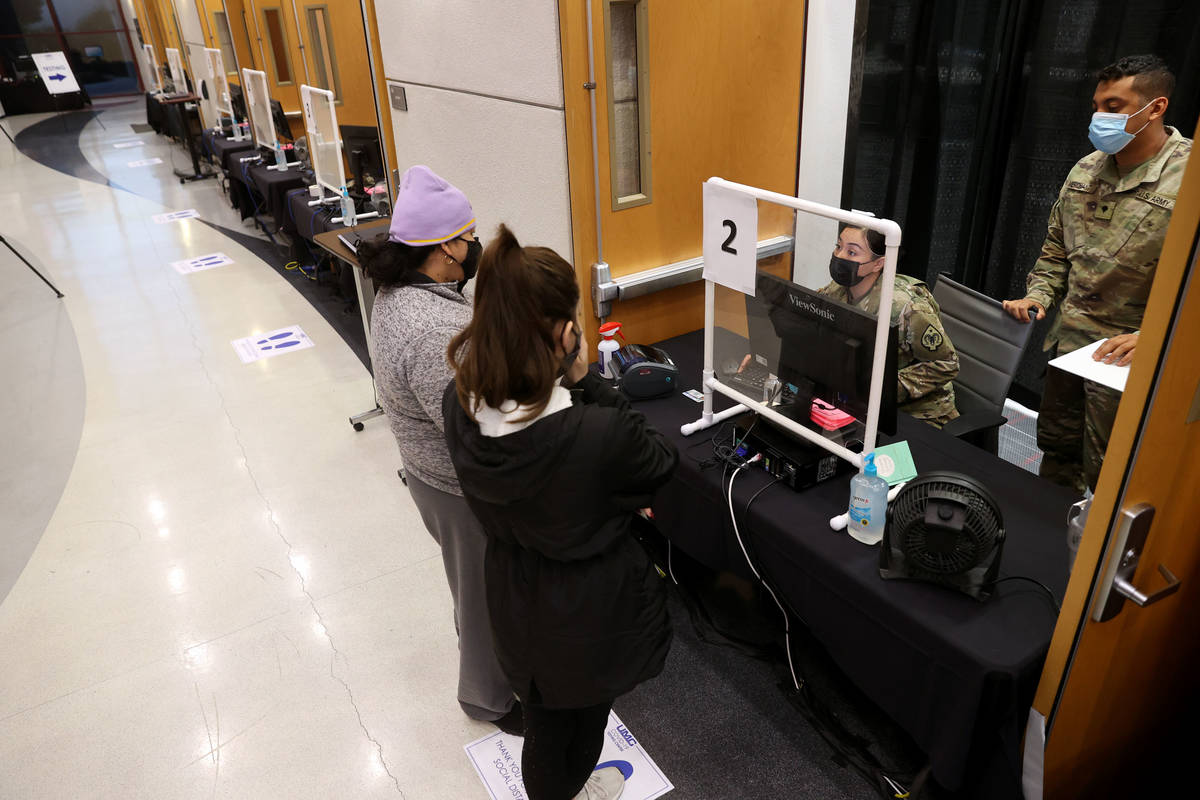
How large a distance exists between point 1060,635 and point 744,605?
3.97ft

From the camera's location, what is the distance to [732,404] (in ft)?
7.25

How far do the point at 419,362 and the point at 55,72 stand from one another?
16620 millimetres

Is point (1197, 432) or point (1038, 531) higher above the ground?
point (1197, 432)

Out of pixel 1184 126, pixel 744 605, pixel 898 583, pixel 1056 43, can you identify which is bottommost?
pixel 744 605

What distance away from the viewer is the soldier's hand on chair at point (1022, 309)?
2359 millimetres

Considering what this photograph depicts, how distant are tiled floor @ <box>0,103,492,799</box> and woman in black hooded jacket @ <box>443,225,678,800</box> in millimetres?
769

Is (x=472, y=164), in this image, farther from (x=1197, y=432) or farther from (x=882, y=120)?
(x=1197, y=432)

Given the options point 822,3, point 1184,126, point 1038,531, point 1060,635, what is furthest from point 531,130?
point 1184,126

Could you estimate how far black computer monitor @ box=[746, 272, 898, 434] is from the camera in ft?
5.41

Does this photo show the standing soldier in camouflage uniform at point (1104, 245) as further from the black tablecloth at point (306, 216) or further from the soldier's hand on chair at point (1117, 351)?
the black tablecloth at point (306, 216)

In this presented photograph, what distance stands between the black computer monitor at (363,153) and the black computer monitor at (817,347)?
3340 millimetres

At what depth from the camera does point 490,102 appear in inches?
106

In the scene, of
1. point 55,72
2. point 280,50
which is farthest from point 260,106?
point 55,72

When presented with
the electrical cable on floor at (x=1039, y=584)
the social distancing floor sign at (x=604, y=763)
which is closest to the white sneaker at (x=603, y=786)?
the social distancing floor sign at (x=604, y=763)
